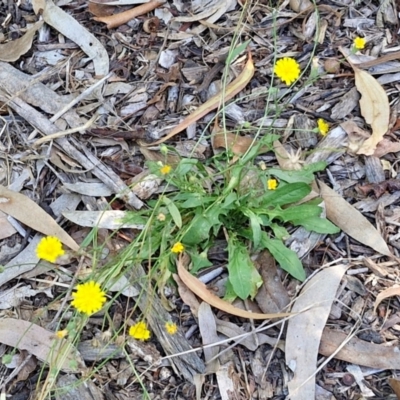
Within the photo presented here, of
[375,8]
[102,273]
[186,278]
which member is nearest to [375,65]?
[375,8]

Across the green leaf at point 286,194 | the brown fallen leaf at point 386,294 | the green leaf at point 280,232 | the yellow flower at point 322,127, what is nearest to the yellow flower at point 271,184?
the green leaf at point 286,194

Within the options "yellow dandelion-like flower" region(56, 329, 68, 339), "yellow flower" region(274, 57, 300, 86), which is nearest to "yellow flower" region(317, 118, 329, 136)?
"yellow flower" region(274, 57, 300, 86)

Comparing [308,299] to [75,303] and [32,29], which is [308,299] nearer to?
[75,303]

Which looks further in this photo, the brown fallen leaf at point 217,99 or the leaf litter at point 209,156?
the brown fallen leaf at point 217,99

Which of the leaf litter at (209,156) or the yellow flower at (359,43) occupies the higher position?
the yellow flower at (359,43)

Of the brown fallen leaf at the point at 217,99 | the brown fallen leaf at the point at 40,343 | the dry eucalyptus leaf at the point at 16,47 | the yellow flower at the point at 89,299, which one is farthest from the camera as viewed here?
the dry eucalyptus leaf at the point at 16,47

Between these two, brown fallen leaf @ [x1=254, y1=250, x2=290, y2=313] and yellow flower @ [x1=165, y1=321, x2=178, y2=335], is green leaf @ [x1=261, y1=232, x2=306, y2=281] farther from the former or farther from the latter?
yellow flower @ [x1=165, y1=321, x2=178, y2=335]

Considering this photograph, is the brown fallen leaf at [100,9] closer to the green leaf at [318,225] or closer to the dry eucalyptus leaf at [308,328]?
the green leaf at [318,225]
